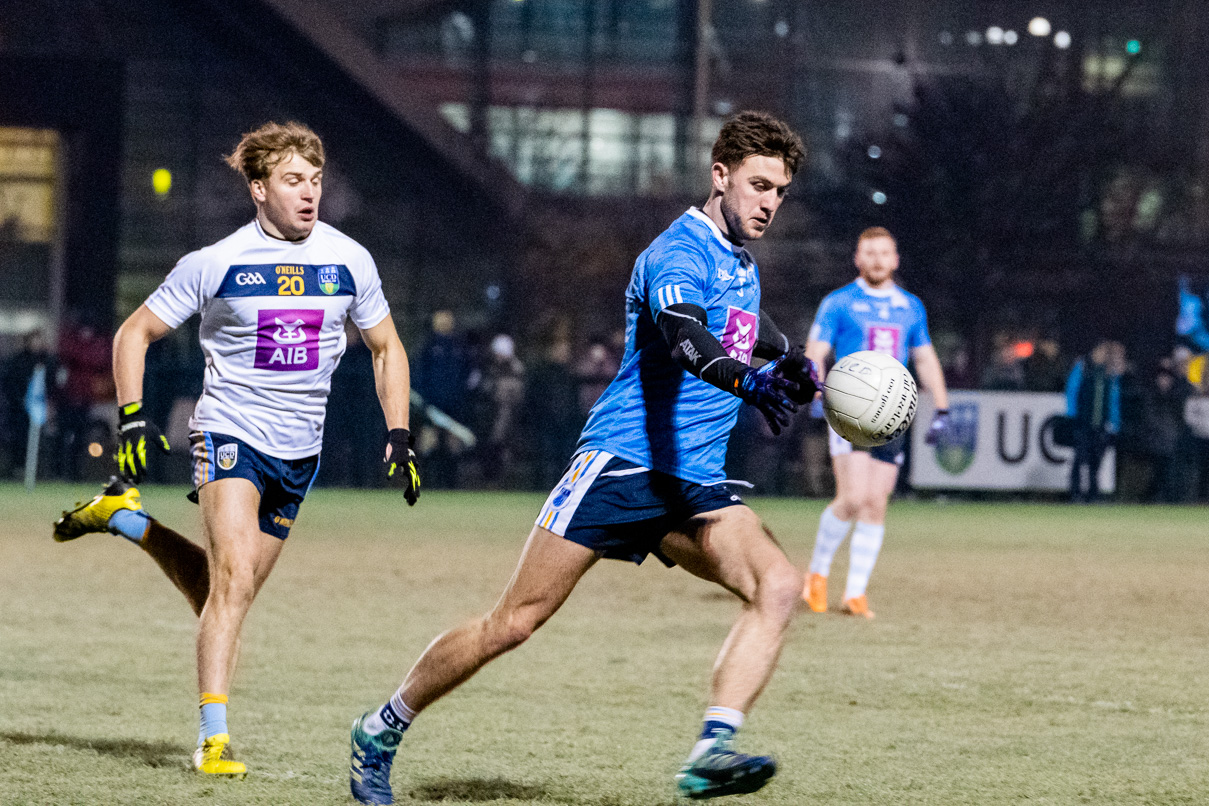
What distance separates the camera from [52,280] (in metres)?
28.9

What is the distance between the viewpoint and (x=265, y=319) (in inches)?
225

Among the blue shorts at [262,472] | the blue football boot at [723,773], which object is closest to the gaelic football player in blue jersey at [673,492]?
the blue football boot at [723,773]

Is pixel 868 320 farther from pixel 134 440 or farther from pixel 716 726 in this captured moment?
pixel 716 726

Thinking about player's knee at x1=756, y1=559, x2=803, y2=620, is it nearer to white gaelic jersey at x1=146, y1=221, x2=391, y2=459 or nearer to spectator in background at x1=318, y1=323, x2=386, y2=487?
white gaelic jersey at x1=146, y1=221, x2=391, y2=459

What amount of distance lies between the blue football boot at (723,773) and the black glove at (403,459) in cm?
149

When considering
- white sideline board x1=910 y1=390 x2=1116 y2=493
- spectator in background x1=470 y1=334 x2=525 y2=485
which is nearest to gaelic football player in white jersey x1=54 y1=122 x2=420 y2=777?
spectator in background x1=470 y1=334 x2=525 y2=485

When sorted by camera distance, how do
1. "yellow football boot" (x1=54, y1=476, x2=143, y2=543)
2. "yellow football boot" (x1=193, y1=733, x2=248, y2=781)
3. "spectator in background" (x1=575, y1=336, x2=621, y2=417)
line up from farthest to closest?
"spectator in background" (x1=575, y1=336, x2=621, y2=417), "yellow football boot" (x1=54, y1=476, x2=143, y2=543), "yellow football boot" (x1=193, y1=733, x2=248, y2=781)

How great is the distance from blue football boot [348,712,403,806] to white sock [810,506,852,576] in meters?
5.61

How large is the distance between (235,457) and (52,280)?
24788 mm

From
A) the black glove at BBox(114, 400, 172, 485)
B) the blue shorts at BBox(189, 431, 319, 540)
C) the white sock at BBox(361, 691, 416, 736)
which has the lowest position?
the white sock at BBox(361, 691, 416, 736)

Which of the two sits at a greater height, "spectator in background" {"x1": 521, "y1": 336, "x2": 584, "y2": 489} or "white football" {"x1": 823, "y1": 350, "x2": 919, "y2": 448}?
"white football" {"x1": 823, "y1": 350, "x2": 919, "y2": 448}

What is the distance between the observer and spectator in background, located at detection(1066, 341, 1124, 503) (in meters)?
22.1

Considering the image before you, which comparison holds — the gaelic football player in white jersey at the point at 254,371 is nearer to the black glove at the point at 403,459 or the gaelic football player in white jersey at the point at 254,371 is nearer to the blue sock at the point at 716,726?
the black glove at the point at 403,459

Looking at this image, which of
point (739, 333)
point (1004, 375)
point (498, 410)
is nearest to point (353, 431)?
point (498, 410)
